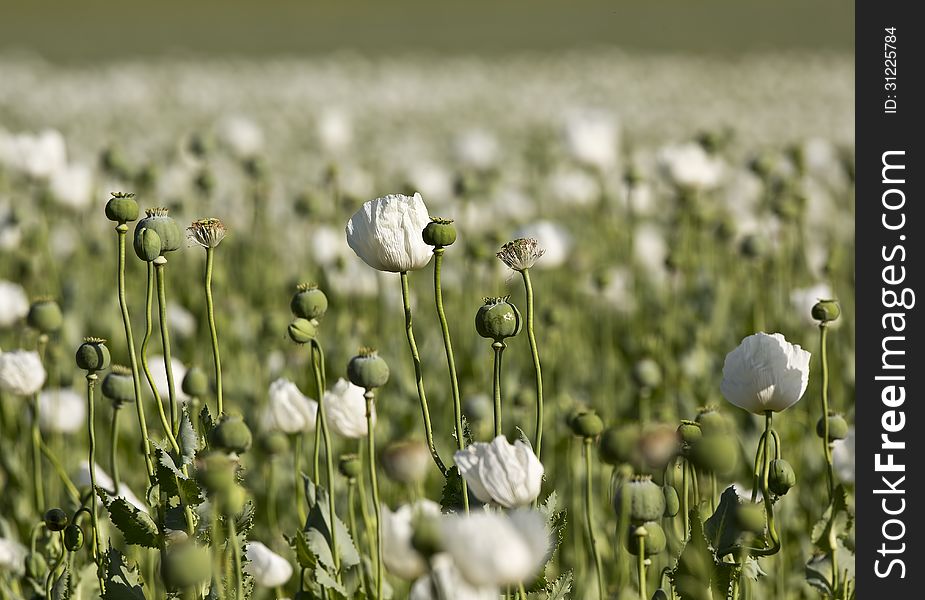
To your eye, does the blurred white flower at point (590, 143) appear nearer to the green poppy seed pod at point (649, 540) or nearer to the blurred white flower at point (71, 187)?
the blurred white flower at point (71, 187)

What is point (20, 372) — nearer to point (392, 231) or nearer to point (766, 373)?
point (392, 231)

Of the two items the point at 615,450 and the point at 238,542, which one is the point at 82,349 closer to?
the point at 238,542

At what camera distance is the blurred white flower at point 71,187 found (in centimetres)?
385

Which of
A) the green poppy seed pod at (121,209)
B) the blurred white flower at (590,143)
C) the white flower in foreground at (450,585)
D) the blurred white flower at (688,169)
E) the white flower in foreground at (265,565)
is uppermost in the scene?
the blurred white flower at (590,143)

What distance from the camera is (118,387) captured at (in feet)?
5.69

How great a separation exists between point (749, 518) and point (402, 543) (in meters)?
0.46

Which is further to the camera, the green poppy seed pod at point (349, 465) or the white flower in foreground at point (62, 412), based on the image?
the white flower in foreground at point (62, 412)

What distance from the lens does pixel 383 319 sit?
3.66 m

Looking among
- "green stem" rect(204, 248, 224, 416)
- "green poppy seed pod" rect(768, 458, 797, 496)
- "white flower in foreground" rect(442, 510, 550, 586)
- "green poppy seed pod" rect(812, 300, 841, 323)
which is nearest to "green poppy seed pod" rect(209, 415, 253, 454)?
"green stem" rect(204, 248, 224, 416)

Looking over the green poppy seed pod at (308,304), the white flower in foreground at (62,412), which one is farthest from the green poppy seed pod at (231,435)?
the white flower in foreground at (62,412)

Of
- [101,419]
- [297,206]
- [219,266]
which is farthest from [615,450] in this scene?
[219,266]

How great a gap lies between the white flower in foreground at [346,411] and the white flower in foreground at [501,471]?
45cm

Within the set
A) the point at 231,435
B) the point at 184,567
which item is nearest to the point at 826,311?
the point at 231,435

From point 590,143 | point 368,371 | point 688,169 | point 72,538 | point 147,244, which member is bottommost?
point 72,538
